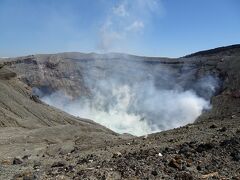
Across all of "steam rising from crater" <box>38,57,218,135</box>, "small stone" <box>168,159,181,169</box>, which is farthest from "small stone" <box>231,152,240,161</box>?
"steam rising from crater" <box>38,57,218,135</box>

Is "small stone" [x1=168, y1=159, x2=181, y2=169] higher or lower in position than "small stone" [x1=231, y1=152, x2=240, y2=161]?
lower

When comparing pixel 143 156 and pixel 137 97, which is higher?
pixel 143 156

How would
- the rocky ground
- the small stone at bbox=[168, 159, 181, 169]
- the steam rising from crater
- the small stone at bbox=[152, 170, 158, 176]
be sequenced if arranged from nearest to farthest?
the small stone at bbox=[152, 170, 158, 176] → the rocky ground → the small stone at bbox=[168, 159, 181, 169] → the steam rising from crater

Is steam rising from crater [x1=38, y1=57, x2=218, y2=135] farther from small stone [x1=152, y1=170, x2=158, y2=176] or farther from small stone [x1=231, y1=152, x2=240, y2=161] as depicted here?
small stone [x1=152, y1=170, x2=158, y2=176]

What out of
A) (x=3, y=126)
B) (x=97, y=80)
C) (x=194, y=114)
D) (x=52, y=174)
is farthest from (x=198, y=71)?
(x=52, y=174)

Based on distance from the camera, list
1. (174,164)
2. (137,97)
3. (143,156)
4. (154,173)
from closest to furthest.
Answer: (154,173) < (174,164) < (143,156) < (137,97)

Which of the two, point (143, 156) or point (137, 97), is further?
point (137, 97)

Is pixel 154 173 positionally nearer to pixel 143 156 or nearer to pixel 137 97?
pixel 143 156

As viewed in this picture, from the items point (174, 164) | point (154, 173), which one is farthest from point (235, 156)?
point (154, 173)

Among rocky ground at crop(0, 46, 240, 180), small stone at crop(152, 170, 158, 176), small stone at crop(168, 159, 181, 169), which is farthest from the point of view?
small stone at crop(168, 159, 181, 169)

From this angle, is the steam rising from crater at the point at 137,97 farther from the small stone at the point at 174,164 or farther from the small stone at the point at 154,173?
the small stone at the point at 154,173

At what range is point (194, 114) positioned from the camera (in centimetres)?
4681

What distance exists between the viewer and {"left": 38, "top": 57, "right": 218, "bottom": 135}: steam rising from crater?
164 ft

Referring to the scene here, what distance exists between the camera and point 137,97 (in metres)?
57.4
